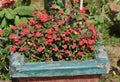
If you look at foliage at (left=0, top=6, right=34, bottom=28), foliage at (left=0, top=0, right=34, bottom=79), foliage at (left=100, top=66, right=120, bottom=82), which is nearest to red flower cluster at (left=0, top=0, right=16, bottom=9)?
foliage at (left=0, top=0, right=34, bottom=79)

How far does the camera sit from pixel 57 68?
388 centimetres

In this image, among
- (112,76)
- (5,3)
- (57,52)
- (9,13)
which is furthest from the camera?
(5,3)

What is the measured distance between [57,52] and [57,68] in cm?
22

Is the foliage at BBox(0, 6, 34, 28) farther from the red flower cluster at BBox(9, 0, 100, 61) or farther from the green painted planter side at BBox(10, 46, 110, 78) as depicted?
the green painted planter side at BBox(10, 46, 110, 78)

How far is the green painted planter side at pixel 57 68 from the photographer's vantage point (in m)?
3.88

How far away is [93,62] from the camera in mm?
3932

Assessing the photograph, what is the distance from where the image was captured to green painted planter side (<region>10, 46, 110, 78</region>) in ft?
12.7

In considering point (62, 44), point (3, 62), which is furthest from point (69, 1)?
point (62, 44)

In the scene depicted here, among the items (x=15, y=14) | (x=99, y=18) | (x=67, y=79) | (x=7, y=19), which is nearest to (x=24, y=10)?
(x=15, y=14)

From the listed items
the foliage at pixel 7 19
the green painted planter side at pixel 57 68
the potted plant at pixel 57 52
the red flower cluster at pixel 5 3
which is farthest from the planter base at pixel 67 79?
the red flower cluster at pixel 5 3

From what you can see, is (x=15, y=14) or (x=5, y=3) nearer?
(x=15, y=14)

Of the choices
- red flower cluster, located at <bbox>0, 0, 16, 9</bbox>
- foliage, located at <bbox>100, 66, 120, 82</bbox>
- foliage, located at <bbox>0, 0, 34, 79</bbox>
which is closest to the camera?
foliage, located at <bbox>0, 0, 34, 79</bbox>

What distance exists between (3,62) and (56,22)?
3.24 ft

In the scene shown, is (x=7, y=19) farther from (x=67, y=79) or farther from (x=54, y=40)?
(x=67, y=79)
